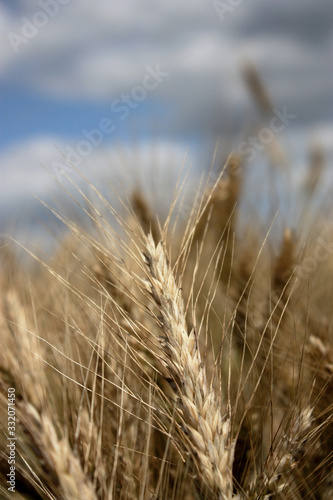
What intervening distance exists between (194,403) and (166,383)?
346 mm

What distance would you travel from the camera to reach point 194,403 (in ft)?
2.30

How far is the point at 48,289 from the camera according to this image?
1474mm

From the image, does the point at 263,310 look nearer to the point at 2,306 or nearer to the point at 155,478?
the point at 155,478

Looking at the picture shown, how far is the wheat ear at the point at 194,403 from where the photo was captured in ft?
2.22

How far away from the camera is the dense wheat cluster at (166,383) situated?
715 millimetres

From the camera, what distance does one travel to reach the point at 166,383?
1.04 m

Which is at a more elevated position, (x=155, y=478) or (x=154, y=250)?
(x=154, y=250)

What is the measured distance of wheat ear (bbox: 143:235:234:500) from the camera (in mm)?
676

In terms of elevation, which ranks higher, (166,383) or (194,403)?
(194,403)

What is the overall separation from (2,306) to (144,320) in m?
0.42

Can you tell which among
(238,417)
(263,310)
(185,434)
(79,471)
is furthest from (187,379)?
(263,310)

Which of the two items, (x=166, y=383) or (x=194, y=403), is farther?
(x=166, y=383)

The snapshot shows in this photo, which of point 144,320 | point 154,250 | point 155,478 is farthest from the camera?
point 144,320

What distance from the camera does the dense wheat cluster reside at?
0.71 m
